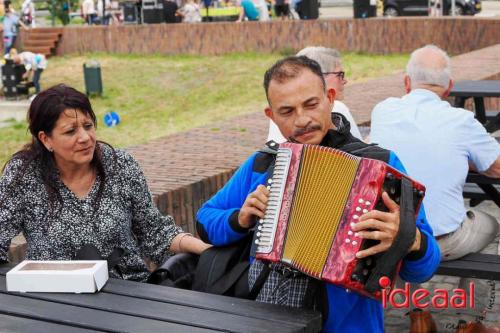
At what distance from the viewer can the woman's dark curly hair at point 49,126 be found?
3.74 metres

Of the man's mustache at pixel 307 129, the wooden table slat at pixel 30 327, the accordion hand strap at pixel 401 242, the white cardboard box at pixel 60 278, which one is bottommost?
the wooden table slat at pixel 30 327

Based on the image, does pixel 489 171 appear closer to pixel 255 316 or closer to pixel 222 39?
pixel 255 316

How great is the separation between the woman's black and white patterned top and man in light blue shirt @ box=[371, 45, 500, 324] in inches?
51.7

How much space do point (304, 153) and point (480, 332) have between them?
207cm

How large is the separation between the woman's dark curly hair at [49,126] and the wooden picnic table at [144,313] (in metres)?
0.70

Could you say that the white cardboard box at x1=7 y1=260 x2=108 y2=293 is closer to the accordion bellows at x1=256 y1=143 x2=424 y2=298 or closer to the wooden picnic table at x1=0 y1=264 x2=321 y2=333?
the wooden picnic table at x1=0 y1=264 x2=321 y2=333

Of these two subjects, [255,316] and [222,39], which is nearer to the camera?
[255,316]

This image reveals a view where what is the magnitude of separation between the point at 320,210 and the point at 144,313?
2.00ft

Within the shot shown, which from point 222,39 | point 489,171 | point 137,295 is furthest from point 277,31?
point 137,295

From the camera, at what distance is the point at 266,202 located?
9.57ft

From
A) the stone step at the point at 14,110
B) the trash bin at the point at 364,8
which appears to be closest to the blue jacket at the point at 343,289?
the stone step at the point at 14,110

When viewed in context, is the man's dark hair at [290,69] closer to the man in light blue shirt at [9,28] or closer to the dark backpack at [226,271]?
the dark backpack at [226,271]

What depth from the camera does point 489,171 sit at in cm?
460

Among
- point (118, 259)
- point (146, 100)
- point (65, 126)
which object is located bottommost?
point (146, 100)
